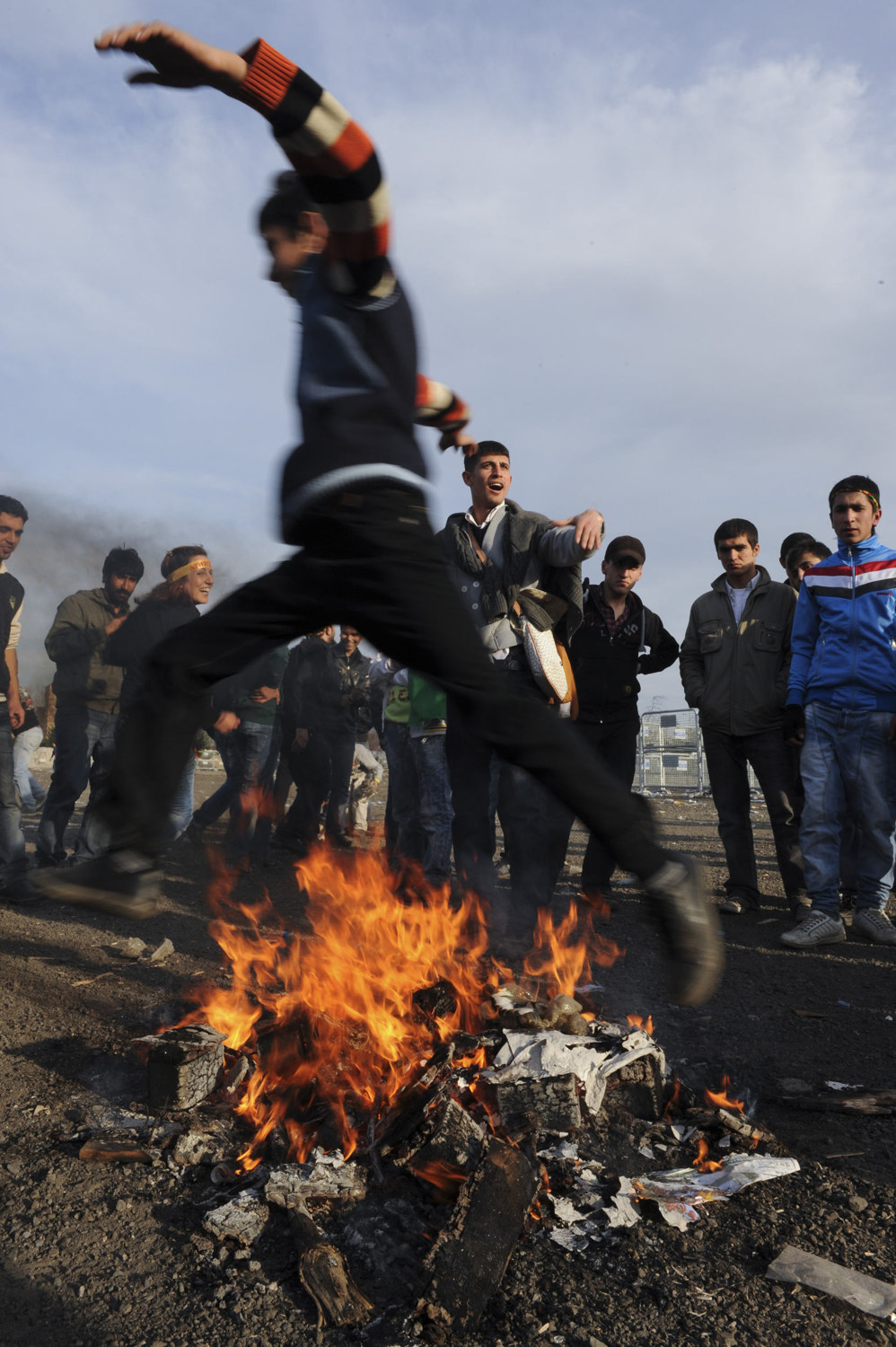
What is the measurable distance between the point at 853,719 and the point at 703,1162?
338 cm

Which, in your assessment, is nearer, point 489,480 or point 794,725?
point 489,480

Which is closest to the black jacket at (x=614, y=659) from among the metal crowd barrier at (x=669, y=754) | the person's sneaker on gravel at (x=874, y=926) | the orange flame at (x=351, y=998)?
the orange flame at (x=351, y=998)

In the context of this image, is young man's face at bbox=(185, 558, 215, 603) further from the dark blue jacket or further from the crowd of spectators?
the dark blue jacket

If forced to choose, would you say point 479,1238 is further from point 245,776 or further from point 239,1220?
point 245,776

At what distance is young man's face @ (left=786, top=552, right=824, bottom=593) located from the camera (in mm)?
7000

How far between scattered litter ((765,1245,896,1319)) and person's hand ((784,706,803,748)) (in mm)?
4113

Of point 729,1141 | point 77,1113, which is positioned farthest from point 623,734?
point 77,1113

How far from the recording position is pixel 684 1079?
3.28 meters

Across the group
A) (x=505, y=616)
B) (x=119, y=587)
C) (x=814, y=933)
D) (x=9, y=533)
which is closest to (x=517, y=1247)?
(x=505, y=616)

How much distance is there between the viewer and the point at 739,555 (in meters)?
6.37

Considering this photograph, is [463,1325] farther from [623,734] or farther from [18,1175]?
[623,734]

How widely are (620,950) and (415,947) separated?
5.26ft

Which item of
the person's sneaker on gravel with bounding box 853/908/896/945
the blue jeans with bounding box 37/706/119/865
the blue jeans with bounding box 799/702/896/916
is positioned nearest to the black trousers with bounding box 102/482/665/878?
the blue jeans with bounding box 799/702/896/916

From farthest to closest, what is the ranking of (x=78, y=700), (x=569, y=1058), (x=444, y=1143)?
(x=78, y=700) < (x=569, y=1058) < (x=444, y=1143)
